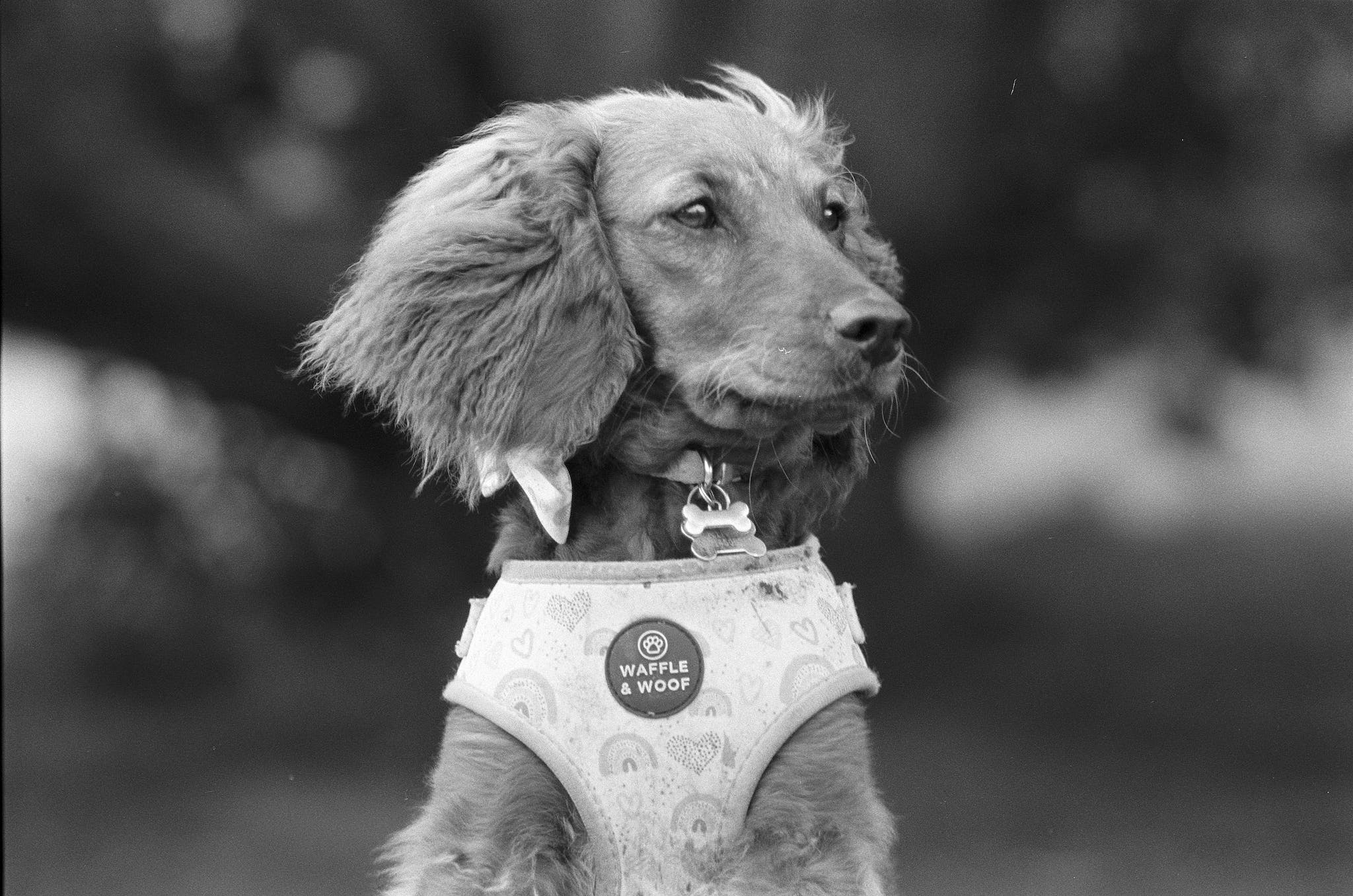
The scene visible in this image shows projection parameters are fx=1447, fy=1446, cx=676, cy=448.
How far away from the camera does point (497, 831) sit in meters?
2.50

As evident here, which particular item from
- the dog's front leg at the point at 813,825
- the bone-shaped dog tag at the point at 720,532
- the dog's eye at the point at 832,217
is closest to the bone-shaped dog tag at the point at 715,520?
the bone-shaped dog tag at the point at 720,532

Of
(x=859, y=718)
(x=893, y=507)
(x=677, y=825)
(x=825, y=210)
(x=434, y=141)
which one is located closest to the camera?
(x=677, y=825)

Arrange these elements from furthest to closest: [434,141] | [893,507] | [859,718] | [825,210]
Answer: [893,507] → [434,141] → [825,210] → [859,718]

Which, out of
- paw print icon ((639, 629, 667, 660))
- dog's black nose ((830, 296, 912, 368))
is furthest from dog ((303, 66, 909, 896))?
paw print icon ((639, 629, 667, 660))

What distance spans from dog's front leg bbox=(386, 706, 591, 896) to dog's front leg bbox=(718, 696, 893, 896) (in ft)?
0.96

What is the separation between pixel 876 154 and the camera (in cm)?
520

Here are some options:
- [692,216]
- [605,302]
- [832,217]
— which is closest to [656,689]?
[605,302]

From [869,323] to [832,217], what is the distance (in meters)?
0.70

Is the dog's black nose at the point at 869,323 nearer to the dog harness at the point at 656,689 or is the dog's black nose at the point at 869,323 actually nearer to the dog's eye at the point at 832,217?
the dog harness at the point at 656,689

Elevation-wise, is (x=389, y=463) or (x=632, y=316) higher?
(x=389, y=463)

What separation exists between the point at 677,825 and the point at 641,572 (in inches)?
17.6

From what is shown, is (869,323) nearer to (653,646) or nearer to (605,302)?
(605,302)

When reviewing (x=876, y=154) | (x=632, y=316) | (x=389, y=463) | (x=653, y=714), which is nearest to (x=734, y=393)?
(x=632, y=316)

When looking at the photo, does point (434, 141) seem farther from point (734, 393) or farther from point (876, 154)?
point (734, 393)
